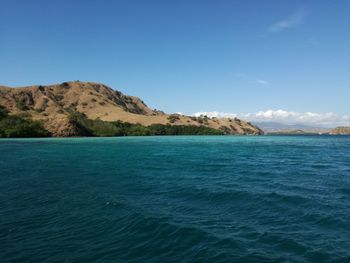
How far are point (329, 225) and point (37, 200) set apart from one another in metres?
16.4

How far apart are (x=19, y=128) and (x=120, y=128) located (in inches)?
2193

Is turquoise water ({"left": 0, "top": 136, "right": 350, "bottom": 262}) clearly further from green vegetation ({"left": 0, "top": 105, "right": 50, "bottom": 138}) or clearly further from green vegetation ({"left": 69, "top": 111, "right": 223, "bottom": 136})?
green vegetation ({"left": 69, "top": 111, "right": 223, "bottom": 136})

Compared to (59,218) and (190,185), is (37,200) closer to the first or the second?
(59,218)

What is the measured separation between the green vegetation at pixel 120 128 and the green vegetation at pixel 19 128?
14.4 m

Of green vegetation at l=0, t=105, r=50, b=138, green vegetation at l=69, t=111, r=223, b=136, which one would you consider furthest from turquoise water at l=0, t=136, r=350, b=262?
green vegetation at l=69, t=111, r=223, b=136

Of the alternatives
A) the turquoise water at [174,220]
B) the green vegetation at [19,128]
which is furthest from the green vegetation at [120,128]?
the turquoise water at [174,220]

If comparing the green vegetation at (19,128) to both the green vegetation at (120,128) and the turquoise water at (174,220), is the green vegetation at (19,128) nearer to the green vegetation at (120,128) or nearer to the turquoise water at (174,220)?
the green vegetation at (120,128)

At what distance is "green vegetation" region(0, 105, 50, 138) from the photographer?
115500 mm

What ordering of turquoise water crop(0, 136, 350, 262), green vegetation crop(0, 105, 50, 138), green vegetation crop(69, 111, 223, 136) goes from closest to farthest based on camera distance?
1. turquoise water crop(0, 136, 350, 262)
2. green vegetation crop(0, 105, 50, 138)
3. green vegetation crop(69, 111, 223, 136)

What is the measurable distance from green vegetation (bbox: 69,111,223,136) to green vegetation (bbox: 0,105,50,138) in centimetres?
1442

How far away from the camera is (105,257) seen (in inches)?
411

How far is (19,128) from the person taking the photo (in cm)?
11850

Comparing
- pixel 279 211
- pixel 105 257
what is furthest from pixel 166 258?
pixel 279 211

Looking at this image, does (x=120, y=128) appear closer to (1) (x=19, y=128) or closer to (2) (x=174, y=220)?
(1) (x=19, y=128)
